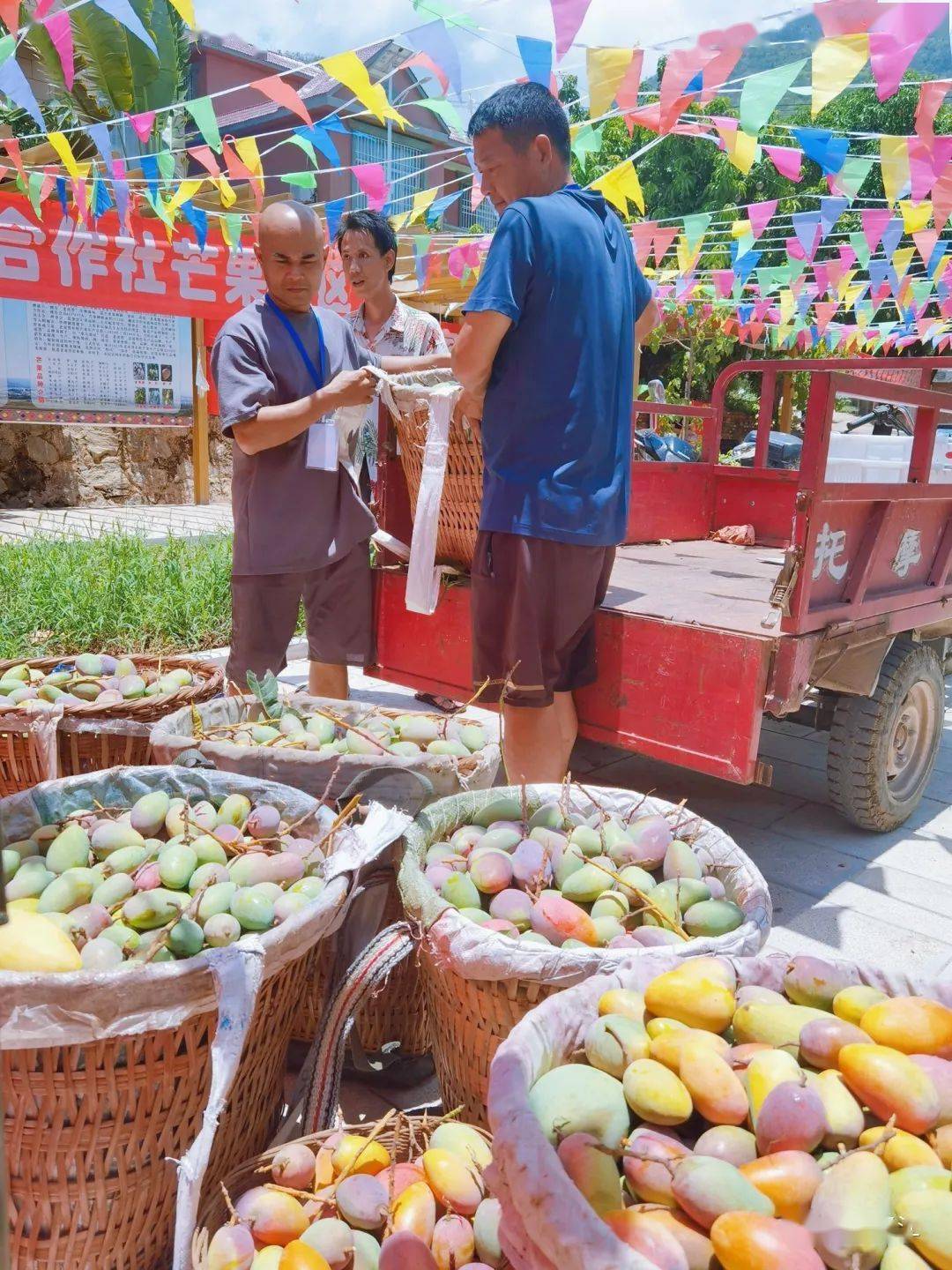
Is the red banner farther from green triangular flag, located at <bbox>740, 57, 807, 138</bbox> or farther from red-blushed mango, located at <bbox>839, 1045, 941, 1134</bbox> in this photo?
red-blushed mango, located at <bbox>839, 1045, 941, 1134</bbox>

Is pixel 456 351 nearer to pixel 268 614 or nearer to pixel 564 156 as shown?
pixel 564 156

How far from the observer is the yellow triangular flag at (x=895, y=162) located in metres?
4.41

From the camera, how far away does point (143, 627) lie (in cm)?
565

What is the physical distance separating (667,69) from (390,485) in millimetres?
2115

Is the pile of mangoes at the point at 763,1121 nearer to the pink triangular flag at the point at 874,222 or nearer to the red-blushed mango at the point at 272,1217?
the red-blushed mango at the point at 272,1217

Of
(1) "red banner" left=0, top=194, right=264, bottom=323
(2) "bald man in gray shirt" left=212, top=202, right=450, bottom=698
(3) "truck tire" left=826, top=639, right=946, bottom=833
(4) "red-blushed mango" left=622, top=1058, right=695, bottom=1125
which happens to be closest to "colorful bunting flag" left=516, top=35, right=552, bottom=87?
(2) "bald man in gray shirt" left=212, top=202, right=450, bottom=698

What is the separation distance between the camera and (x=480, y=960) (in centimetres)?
156

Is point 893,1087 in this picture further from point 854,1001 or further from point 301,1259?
point 301,1259

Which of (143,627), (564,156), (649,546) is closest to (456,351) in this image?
(564,156)

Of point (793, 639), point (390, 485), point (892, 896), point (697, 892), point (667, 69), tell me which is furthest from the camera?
point (667, 69)

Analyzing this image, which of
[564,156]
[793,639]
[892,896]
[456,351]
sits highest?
[564,156]

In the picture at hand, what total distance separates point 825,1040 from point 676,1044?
0.67ft

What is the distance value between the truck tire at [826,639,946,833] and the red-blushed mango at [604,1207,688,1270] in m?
2.52

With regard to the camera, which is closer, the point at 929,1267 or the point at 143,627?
the point at 929,1267
